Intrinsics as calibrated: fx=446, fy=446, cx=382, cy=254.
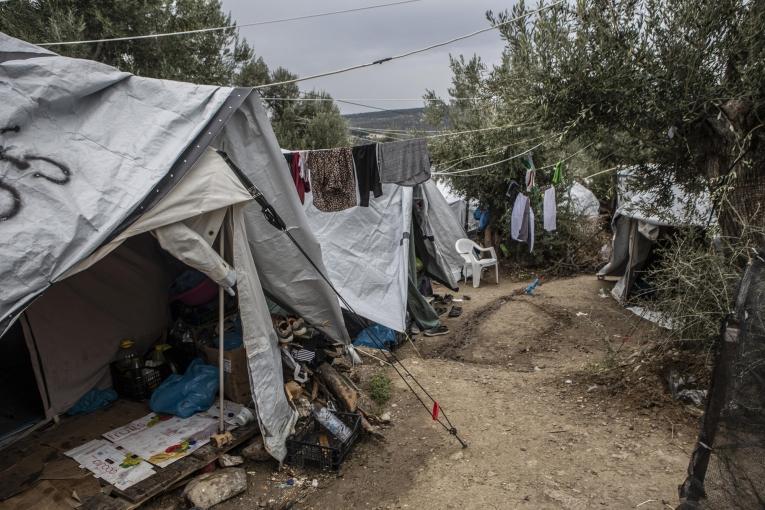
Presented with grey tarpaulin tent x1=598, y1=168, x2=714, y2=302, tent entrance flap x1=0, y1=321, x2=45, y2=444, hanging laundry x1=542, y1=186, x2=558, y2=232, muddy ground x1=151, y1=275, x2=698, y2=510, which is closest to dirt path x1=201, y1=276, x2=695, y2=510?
muddy ground x1=151, y1=275, x2=698, y2=510

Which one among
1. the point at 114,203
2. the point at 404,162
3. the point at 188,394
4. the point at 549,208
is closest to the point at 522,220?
the point at 549,208

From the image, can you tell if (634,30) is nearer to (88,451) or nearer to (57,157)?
(57,157)

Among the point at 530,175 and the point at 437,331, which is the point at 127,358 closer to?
the point at 437,331

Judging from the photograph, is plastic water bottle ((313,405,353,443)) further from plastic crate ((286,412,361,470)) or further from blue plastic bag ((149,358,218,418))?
blue plastic bag ((149,358,218,418))

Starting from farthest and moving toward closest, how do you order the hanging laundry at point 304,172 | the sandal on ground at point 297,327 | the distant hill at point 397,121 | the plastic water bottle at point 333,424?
the distant hill at point 397,121 → the hanging laundry at point 304,172 → the sandal on ground at point 297,327 → the plastic water bottle at point 333,424

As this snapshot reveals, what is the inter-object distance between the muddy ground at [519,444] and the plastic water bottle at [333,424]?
20 cm

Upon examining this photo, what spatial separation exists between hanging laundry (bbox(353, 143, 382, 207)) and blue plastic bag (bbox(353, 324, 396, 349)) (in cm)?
170

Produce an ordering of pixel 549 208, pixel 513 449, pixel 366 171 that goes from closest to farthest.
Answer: pixel 513 449
pixel 366 171
pixel 549 208

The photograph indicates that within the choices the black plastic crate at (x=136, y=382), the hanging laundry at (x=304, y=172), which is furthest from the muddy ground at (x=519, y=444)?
the hanging laundry at (x=304, y=172)

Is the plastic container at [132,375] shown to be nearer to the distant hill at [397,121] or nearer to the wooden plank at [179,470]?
the wooden plank at [179,470]

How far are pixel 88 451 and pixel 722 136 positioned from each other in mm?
6152

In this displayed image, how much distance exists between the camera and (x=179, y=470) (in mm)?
3229

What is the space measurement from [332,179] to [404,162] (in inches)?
38.9

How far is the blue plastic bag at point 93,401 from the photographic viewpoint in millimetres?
4191
